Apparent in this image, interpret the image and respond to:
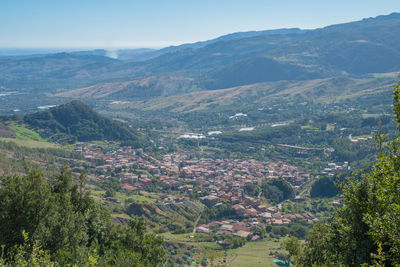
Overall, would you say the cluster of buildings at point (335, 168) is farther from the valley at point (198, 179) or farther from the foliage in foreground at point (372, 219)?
the foliage in foreground at point (372, 219)

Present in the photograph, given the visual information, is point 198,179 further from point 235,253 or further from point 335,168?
point 335,168

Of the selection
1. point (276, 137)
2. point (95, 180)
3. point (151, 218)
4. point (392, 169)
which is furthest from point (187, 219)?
point (276, 137)

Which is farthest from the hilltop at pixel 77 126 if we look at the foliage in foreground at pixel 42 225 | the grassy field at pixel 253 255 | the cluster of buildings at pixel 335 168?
the foliage in foreground at pixel 42 225

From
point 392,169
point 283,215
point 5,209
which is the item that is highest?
point 392,169

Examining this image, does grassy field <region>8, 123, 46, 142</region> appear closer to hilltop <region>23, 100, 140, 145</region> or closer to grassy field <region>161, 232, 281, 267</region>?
hilltop <region>23, 100, 140, 145</region>

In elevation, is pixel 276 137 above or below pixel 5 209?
below

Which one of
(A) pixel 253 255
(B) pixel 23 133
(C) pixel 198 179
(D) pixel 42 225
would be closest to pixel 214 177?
(C) pixel 198 179

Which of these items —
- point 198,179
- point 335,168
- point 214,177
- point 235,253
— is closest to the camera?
point 235,253

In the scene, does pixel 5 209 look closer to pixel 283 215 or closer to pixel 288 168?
pixel 283 215

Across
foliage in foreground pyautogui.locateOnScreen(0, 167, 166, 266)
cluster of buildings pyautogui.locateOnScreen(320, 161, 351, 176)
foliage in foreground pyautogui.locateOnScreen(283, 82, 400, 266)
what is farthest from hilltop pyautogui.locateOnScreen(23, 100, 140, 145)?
foliage in foreground pyautogui.locateOnScreen(283, 82, 400, 266)
